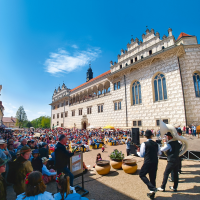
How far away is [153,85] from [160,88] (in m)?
1.27

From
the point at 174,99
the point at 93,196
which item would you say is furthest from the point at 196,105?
the point at 93,196

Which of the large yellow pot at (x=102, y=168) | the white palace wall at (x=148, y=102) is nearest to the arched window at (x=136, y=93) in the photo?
the white palace wall at (x=148, y=102)

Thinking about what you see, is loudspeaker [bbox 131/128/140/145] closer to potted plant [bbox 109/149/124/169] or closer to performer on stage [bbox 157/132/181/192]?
potted plant [bbox 109/149/124/169]

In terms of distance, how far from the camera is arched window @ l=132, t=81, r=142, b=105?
22.3 metres

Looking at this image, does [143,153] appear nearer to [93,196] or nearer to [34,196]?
[93,196]

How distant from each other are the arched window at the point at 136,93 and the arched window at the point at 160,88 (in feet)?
9.21

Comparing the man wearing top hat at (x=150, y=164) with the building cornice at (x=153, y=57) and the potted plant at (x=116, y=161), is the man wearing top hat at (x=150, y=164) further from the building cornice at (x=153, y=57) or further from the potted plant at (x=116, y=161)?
the building cornice at (x=153, y=57)

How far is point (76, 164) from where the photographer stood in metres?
4.10

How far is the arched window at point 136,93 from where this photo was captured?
2228cm

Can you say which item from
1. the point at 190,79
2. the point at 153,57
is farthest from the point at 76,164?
the point at 153,57

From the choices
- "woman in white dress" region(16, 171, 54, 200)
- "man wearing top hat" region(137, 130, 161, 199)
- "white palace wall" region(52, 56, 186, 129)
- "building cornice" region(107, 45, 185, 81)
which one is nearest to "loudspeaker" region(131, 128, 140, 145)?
"man wearing top hat" region(137, 130, 161, 199)

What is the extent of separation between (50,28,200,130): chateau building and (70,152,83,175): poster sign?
17.3 m

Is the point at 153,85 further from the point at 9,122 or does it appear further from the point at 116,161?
the point at 9,122

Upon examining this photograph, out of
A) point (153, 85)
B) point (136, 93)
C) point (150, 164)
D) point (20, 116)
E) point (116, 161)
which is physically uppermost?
point (153, 85)
